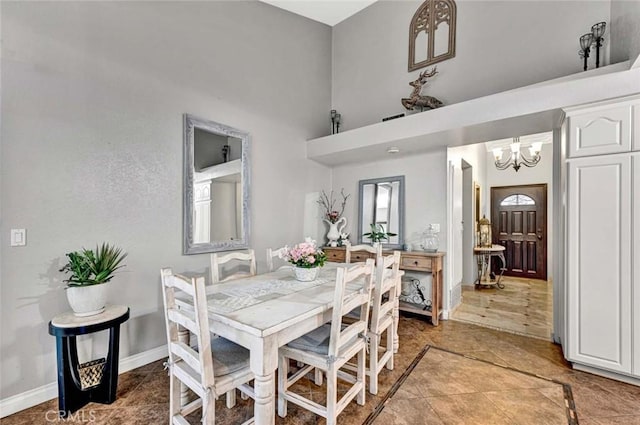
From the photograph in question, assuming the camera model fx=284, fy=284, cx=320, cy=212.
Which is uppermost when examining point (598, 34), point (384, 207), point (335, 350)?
point (598, 34)

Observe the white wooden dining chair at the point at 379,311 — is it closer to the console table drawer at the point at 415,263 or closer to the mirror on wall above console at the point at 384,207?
the console table drawer at the point at 415,263

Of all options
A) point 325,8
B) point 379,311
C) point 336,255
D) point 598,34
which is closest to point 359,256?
point 336,255

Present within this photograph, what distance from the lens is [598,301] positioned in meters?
2.23

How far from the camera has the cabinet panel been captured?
6.94ft

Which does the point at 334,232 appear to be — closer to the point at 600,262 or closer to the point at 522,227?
the point at 600,262

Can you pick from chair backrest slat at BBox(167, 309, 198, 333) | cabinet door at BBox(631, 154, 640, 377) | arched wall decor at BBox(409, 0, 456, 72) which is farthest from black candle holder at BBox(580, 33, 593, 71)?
chair backrest slat at BBox(167, 309, 198, 333)

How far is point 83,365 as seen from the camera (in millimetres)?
1988

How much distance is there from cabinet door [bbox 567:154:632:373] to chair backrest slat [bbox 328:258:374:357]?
1.84 metres

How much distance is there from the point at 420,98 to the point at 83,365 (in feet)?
13.0

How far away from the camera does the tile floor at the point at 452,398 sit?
1807mm

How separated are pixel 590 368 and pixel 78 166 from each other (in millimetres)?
4340

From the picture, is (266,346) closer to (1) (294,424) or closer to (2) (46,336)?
(1) (294,424)

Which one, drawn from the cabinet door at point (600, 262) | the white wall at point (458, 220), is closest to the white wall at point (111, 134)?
→ the white wall at point (458, 220)

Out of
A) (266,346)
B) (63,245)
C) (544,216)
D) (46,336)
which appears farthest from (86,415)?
(544,216)
